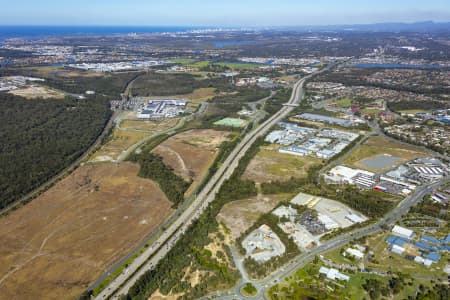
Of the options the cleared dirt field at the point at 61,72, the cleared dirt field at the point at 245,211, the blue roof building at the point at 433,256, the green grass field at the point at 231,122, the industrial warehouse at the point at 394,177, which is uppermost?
the cleared dirt field at the point at 61,72

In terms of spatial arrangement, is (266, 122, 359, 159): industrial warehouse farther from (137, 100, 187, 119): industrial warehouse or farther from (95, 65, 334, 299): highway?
(137, 100, 187, 119): industrial warehouse

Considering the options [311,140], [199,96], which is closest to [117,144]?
[311,140]

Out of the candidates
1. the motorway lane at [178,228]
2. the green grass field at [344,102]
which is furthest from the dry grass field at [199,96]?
the motorway lane at [178,228]

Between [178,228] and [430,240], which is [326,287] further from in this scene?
[178,228]

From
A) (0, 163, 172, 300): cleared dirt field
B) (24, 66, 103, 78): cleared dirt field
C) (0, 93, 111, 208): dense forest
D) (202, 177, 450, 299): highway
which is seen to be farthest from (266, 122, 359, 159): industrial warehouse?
(24, 66, 103, 78): cleared dirt field

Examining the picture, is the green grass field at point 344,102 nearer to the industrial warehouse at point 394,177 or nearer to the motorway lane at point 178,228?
the motorway lane at point 178,228
